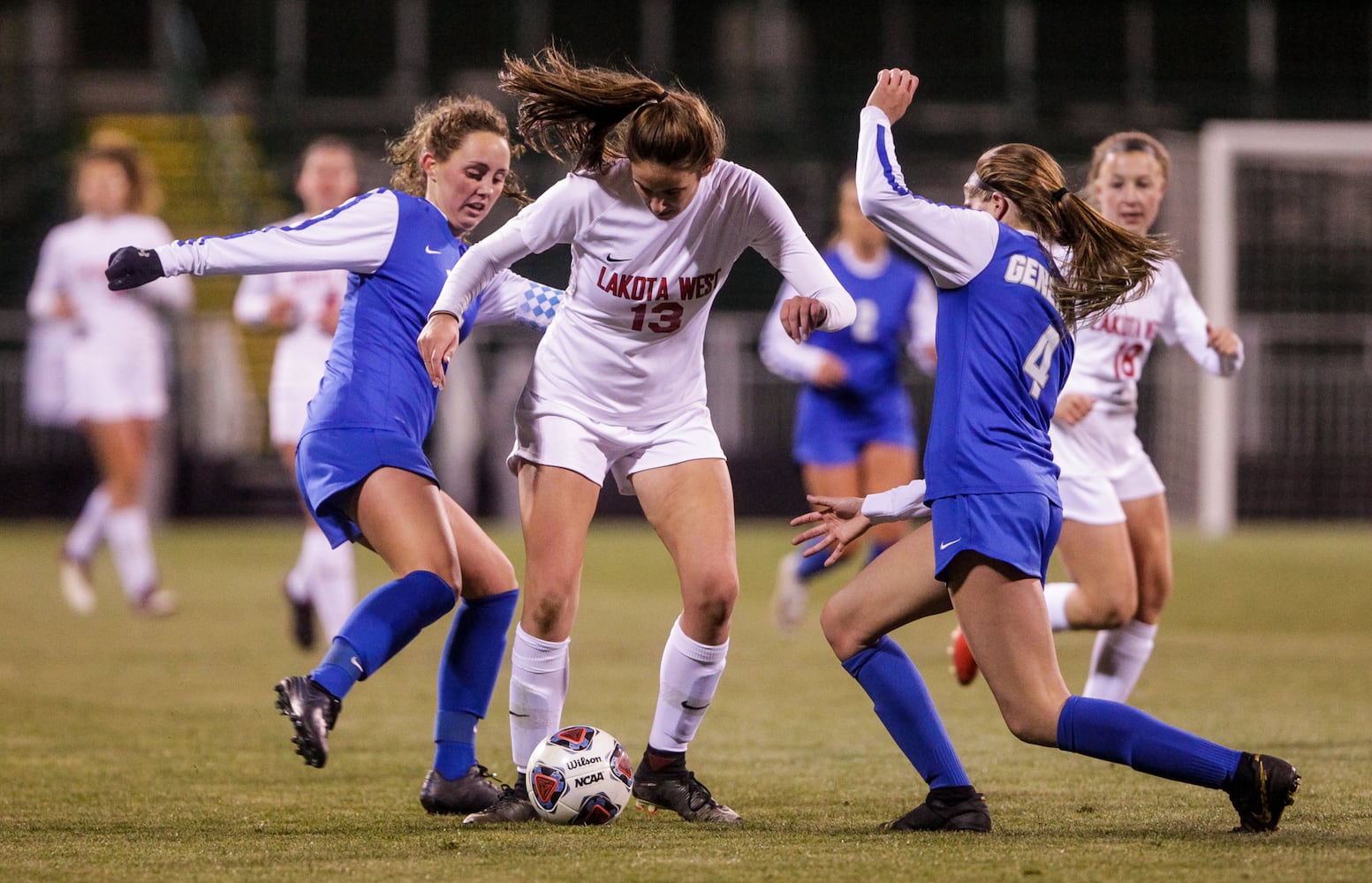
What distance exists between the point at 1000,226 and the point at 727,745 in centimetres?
234

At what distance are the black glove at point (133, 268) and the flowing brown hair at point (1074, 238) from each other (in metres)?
2.08

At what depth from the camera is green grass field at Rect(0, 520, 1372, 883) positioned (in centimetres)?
385

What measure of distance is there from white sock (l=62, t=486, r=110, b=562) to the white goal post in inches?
293

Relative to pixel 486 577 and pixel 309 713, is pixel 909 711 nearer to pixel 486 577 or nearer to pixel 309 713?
pixel 486 577

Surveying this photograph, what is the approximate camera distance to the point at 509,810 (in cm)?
452

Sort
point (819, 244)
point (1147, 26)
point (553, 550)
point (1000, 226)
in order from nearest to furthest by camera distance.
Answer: point (1000, 226), point (553, 550), point (819, 244), point (1147, 26)

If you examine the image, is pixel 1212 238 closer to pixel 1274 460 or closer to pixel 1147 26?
pixel 1274 460

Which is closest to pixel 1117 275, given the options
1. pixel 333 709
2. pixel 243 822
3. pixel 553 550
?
pixel 553 550

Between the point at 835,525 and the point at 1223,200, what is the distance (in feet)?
28.8

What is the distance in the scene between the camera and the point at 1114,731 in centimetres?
396

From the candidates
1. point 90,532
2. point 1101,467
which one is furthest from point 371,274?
point 90,532

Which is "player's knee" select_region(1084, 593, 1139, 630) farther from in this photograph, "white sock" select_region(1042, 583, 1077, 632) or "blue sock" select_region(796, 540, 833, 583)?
"blue sock" select_region(796, 540, 833, 583)

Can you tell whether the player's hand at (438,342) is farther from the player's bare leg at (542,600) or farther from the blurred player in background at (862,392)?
the blurred player in background at (862,392)

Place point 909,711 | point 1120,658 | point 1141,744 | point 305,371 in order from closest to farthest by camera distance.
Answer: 1. point 1141,744
2. point 909,711
3. point 1120,658
4. point 305,371
